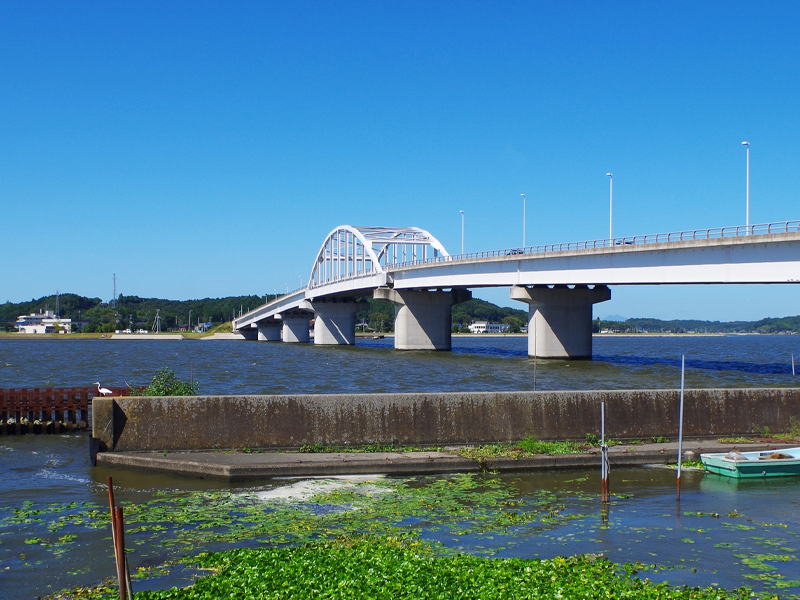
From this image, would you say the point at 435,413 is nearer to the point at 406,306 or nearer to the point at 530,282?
the point at 530,282

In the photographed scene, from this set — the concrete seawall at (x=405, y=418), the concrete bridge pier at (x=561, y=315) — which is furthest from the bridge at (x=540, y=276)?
the concrete seawall at (x=405, y=418)

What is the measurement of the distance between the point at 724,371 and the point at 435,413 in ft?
137

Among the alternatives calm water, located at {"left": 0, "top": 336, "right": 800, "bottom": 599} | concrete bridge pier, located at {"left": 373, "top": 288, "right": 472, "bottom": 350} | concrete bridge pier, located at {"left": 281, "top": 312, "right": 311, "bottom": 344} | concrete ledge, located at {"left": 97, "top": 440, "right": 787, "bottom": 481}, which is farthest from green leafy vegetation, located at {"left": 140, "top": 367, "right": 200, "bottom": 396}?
concrete bridge pier, located at {"left": 281, "top": 312, "right": 311, "bottom": 344}

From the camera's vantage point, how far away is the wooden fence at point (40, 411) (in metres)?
21.7

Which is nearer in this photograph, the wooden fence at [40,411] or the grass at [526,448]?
the grass at [526,448]

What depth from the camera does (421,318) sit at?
84.4 m

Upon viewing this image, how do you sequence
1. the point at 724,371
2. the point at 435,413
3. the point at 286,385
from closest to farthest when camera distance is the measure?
1. the point at 435,413
2. the point at 286,385
3. the point at 724,371

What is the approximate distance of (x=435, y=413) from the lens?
16531 mm

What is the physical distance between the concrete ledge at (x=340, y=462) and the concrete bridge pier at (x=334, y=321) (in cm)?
9726

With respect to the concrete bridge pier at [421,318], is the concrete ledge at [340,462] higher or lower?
lower

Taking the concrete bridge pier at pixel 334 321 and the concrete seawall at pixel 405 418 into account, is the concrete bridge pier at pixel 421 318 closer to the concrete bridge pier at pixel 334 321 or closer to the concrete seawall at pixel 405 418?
the concrete bridge pier at pixel 334 321

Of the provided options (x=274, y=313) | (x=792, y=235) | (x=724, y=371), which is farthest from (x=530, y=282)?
(x=274, y=313)

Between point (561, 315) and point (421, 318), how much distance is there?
76.4 ft

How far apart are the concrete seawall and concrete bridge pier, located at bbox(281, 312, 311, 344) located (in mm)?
116992
